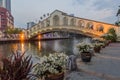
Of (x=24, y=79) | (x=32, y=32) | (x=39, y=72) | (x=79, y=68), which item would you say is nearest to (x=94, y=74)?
(x=79, y=68)

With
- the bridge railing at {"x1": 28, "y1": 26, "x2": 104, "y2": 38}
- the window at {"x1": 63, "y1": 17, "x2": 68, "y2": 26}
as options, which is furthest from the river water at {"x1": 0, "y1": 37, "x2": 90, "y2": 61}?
the window at {"x1": 63, "y1": 17, "x2": 68, "y2": 26}

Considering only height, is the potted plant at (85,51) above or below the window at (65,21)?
below

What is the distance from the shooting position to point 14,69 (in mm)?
5098

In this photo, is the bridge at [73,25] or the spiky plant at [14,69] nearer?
the spiky plant at [14,69]

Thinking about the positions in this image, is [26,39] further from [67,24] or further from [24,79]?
[24,79]

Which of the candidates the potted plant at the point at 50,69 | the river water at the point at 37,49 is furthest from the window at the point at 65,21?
the potted plant at the point at 50,69

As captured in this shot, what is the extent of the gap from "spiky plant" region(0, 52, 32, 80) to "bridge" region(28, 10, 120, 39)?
123ft

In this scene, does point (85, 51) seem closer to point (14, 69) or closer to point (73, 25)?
point (14, 69)

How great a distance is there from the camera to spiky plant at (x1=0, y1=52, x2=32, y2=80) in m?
4.98

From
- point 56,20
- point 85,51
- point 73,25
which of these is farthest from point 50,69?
point 56,20

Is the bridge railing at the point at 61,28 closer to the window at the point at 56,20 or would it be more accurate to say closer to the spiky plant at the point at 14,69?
the window at the point at 56,20

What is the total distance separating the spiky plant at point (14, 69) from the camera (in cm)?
498

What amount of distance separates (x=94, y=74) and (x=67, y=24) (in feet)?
140

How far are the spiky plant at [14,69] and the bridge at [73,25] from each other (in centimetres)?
3743
